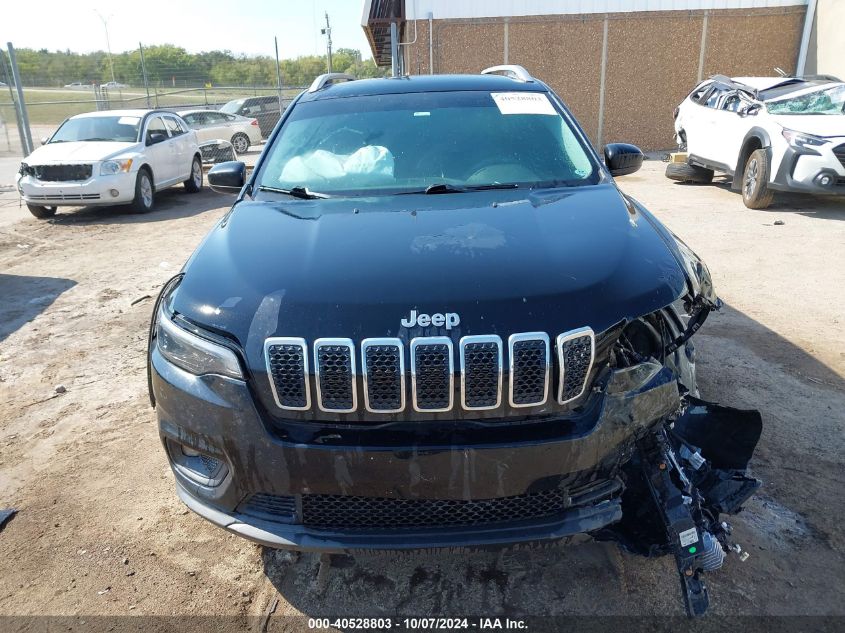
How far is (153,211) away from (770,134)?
9.52m

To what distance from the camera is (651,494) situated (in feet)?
7.27

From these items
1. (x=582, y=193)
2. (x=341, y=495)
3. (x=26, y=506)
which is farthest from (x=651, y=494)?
(x=26, y=506)

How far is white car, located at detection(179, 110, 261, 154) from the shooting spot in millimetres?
17328

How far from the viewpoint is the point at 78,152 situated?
33.0 feet

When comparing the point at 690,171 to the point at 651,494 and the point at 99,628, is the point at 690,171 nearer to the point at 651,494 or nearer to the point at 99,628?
the point at 651,494

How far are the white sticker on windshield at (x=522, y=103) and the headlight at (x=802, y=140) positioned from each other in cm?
617

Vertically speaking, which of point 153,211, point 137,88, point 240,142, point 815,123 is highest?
point 137,88

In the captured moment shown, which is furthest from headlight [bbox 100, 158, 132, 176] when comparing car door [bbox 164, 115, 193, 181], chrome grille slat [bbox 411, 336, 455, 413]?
chrome grille slat [bbox 411, 336, 455, 413]

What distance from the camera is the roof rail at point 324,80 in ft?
13.5

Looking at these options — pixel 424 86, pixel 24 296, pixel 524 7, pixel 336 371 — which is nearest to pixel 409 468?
pixel 336 371

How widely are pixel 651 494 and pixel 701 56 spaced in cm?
1750

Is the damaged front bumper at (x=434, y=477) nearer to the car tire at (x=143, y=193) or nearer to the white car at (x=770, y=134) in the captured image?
the white car at (x=770, y=134)

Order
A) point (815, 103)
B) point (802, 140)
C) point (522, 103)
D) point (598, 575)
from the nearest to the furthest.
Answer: point (598, 575) → point (522, 103) → point (802, 140) → point (815, 103)

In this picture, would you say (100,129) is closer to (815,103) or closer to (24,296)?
(24,296)
